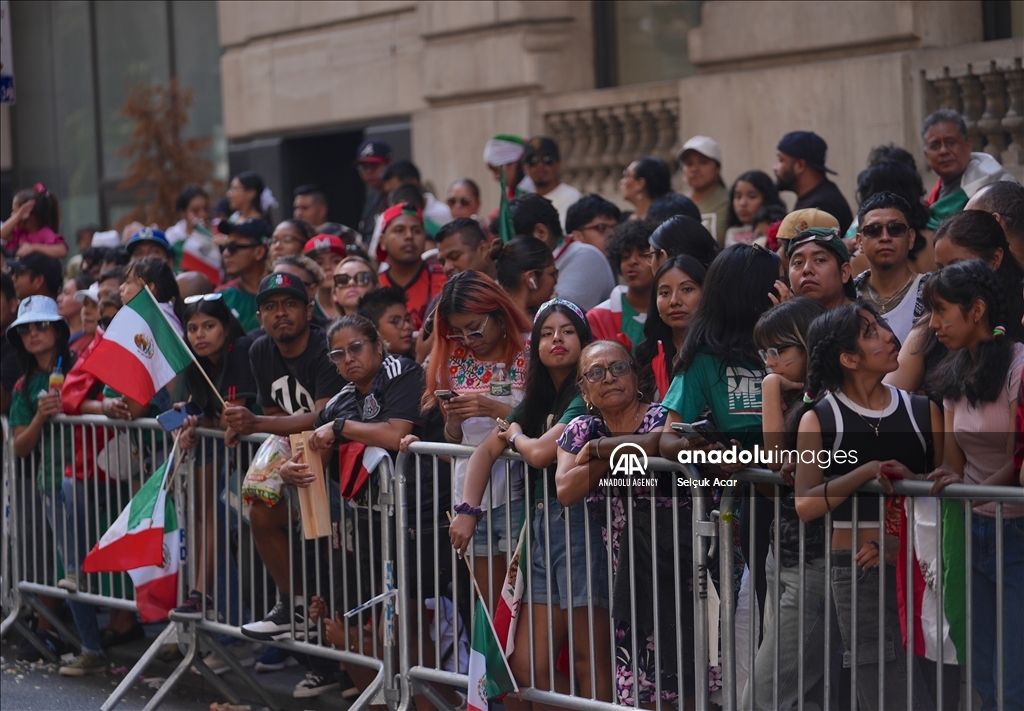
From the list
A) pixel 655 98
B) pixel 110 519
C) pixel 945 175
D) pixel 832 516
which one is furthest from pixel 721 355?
pixel 655 98

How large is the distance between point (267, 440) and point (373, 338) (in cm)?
72

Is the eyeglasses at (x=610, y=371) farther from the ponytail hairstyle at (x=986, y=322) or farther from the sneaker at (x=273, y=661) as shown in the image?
the sneaker at (x=273, y=661)

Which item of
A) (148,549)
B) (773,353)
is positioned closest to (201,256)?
(148,549)

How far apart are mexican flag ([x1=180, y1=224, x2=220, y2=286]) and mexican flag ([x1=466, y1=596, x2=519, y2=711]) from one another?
22.0 feet

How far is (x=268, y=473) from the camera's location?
667 centimetres

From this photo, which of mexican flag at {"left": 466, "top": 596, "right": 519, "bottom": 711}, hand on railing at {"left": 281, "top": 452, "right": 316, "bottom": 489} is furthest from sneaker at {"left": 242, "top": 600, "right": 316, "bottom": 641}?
mexican flag at {"left": 466, "top": 596, "right": 519, "bottom": 711}

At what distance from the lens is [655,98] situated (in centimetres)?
1227

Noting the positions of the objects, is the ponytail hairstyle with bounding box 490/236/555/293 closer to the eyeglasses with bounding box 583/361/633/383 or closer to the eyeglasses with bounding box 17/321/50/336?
the eyeglasses with bounding box 583/361/633/383

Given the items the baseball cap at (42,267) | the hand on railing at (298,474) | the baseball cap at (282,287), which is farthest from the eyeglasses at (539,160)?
the hand on railing at (298,474)

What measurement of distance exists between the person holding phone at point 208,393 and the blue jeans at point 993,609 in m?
3.76

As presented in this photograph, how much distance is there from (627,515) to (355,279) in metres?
3.31

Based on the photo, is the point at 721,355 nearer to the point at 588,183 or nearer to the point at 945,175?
the point at 945,175

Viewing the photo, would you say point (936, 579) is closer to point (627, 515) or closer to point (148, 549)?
point (627, 515)

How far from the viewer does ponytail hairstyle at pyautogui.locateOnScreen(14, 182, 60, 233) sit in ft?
38.5
